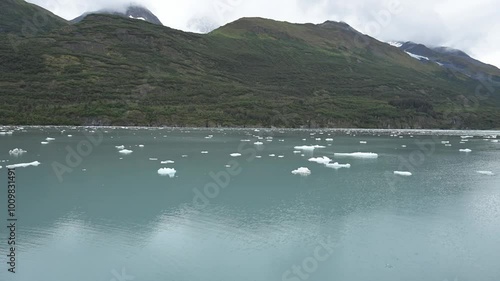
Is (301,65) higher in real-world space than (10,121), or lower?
higher

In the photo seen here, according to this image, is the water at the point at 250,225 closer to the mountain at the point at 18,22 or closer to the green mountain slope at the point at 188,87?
the green mountain slope at the point at 188,87

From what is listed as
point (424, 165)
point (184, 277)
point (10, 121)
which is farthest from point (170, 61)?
point (184, 277)

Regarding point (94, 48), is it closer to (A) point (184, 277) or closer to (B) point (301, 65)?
(B) point (301, 65)

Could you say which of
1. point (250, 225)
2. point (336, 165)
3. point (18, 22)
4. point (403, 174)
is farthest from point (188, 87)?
point (18, 22)

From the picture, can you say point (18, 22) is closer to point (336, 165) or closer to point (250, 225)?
point (336, 165)

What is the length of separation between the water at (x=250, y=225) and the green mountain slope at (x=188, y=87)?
60.2 metres

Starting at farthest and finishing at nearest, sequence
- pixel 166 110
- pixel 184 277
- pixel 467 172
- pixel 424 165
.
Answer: pixel 166 110, pixel 424 165, pixel 467 172, pixel 184 277

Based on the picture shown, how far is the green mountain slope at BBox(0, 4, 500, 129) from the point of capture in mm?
80812

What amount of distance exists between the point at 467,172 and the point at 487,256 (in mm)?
16627

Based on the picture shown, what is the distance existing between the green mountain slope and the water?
60153 millimetres

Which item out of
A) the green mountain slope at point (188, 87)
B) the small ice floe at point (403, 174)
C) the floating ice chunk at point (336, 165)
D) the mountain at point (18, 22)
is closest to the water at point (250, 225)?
the small ice floe at point (403, 174)

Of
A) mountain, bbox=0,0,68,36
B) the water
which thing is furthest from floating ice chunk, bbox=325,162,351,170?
mountain, bbox=0,0,68,36

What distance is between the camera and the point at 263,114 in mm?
90188

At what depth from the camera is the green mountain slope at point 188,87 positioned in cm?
8081
